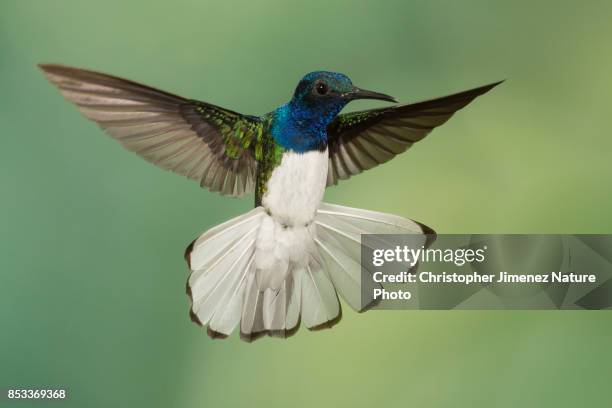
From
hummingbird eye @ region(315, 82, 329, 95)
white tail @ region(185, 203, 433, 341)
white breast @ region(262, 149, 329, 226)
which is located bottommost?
white tail @ region(185, 203, 433, 341)

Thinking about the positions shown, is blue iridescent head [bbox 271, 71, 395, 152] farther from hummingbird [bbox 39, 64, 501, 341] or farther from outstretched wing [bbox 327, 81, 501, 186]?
outstretched wing [bbox 327, 81, 501, 186]

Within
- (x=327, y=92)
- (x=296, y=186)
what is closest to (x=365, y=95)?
(x=327, y=92)

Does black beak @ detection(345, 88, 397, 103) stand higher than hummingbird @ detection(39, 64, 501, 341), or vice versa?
black beak @ detection(345, 88, 397, 103)

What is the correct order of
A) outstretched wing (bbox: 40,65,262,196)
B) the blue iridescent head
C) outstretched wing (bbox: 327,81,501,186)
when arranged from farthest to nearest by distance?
outstretched wing (bbox: 327,81,501,186) → the blue iridescent head → outstretched wing (bbox: 40,65,262,196)

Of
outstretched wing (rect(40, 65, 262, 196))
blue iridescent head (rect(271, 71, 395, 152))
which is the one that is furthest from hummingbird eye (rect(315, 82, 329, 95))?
outstretched wing (rect(40, 65, 262, 196))

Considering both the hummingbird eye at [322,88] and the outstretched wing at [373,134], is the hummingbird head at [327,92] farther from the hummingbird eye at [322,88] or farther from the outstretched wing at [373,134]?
the outstretched wing at [373,134]

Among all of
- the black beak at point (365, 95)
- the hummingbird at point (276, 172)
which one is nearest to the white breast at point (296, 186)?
the hummingbird at point (276, 172)

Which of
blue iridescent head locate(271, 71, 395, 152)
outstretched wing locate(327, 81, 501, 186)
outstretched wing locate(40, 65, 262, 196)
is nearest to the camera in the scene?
outstretched wing locate(40, 65, 262, 196)

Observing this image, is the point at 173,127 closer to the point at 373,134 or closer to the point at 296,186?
the point at 296,186

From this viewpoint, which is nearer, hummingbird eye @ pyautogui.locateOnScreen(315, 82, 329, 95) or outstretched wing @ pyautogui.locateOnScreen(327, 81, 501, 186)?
hummingbird eye @ pyautogui.locateOnScreen(315, 82, 329, 95)
